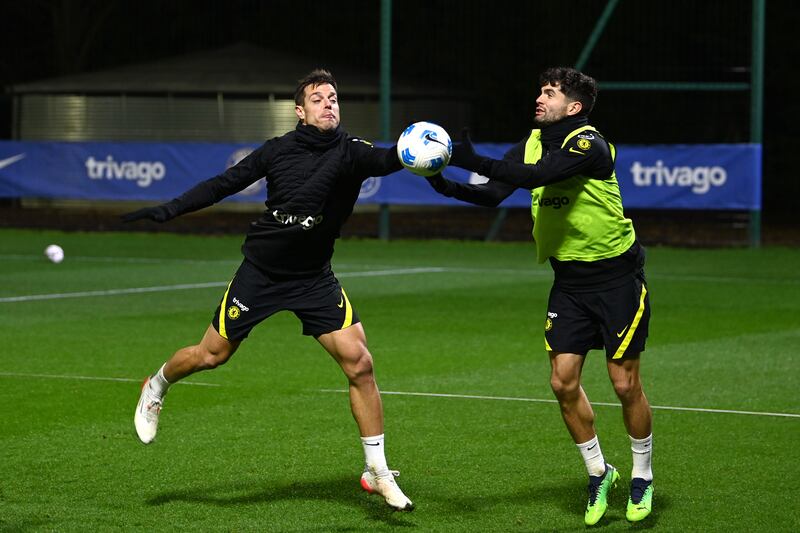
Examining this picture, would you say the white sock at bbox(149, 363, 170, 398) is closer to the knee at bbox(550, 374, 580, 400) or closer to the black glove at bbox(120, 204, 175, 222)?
the black glove at bbox(120, 204, 175, 222)

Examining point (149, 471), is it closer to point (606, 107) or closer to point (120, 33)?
point (606, 107)

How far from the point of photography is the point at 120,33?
4806cm

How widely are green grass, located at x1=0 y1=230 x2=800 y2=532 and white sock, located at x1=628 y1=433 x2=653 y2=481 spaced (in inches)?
8.3

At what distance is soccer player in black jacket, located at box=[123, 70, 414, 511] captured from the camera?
7262 mm

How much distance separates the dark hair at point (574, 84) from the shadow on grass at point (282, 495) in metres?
2.21

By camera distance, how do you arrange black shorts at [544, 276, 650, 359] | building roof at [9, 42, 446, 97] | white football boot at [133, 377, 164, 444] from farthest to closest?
building roof at [9, 42, 446, 97]
white football boot at [133, 377, 164, 444]
black shorts at [544, 276, 650, 359]

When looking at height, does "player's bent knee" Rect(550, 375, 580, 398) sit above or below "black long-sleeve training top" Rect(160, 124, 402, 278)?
below

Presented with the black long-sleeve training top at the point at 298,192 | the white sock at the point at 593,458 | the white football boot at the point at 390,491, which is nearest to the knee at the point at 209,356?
the black long-sleeve training top at the point at 298,192

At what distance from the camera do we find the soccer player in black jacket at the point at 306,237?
726cm

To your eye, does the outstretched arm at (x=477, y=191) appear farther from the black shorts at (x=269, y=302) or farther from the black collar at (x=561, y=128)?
the black shorts at (x=269, y=302)

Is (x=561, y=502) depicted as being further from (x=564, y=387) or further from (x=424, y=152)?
(x=424, y=152)

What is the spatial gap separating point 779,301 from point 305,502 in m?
10.6

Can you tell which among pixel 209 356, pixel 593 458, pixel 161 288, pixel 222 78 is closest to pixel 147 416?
pixel 209 356

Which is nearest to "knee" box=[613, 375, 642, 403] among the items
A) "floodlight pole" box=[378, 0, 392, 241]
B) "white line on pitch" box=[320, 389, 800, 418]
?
"white line on pitch" box=[320, 389, 800, 418]
